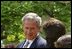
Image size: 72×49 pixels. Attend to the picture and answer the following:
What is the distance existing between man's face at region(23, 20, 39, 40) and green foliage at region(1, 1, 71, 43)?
4.97 feet

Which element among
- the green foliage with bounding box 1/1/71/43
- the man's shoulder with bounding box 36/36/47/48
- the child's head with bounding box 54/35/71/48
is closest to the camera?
the child's head with bounding box 54/35/71/48

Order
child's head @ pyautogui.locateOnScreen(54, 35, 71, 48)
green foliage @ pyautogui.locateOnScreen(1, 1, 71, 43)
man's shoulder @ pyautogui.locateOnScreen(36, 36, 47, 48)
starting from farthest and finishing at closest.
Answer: green foliage @ pyautogui.locateOnScreen(1, 1, 71, 43)
man's shoulder @ pyautogui.locateOnScreen(36, 36, 47, 48)
child's head @ pyautogui.locateOnScreen(54, 35, 71, 48)

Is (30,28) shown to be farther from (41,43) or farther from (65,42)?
(65,42)

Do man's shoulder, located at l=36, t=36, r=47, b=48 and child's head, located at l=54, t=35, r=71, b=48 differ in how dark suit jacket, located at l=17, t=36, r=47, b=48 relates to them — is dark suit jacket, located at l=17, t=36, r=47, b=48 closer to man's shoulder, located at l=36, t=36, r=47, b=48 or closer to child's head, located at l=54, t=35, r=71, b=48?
man's shoulder, located at l=36, t=36, r=47, b=48

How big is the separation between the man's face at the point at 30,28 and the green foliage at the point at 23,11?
152 cm

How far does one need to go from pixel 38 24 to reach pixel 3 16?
5.70 ft

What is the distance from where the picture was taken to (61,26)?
2.76m

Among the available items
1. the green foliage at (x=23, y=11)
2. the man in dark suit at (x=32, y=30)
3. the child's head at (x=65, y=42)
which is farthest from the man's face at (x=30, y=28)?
the green foliage at (x=23, y=11)

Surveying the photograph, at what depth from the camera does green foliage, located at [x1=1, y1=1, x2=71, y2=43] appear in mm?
4523

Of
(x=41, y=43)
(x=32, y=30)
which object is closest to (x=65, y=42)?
(x=41, y=43)

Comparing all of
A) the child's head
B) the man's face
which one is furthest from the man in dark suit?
the child's head

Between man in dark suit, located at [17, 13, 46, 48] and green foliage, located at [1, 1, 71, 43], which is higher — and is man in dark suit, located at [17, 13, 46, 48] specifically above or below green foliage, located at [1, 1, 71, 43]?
above

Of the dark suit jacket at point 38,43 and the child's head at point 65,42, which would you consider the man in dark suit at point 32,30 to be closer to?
the dark suit jacket at point 38,43

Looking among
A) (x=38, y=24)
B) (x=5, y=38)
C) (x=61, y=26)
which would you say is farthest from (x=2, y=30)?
(x=61, y=26)
